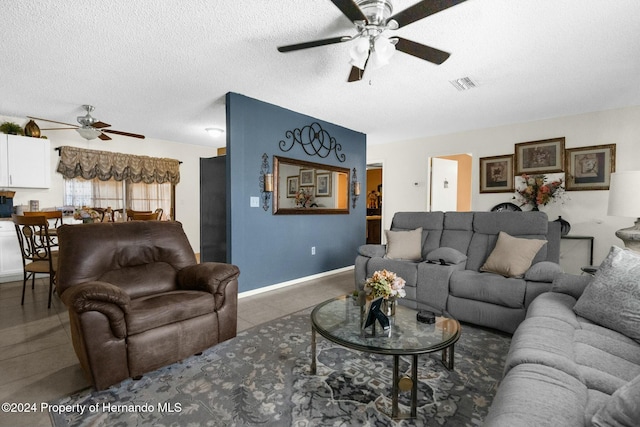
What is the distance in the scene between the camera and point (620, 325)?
160 cm

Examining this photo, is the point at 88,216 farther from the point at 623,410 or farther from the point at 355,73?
the point at 623,410

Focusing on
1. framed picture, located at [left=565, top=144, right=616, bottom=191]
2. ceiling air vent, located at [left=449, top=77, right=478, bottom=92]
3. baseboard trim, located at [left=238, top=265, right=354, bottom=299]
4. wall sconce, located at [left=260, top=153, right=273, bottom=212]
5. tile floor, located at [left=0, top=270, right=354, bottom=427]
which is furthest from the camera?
framed picture, located at [left=565, top=144, right=616, bottom=191]

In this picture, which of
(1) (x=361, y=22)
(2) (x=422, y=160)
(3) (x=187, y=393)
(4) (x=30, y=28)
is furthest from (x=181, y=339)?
(2) (x=422, y=160)

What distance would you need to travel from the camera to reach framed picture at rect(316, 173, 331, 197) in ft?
15.5

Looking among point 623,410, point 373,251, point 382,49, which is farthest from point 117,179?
point 623,410

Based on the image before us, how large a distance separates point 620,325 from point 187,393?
2375mm

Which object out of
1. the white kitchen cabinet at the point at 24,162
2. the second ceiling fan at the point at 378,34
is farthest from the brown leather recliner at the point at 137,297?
the white kitchen cabinet at the point at 24,162

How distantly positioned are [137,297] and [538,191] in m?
5.20

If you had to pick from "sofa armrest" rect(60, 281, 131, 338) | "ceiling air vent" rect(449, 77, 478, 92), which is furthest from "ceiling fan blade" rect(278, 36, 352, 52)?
"sofa armrest" rect(60, 281, 131, 338)

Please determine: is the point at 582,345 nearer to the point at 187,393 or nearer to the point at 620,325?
the point at 620,325

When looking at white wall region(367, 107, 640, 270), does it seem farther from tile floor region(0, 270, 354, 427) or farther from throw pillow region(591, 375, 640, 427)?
throw pillow region(591, 375, 640, 427)

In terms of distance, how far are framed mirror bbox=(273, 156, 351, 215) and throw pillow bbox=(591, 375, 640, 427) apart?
3586 millimetres

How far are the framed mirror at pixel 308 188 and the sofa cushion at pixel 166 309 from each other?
1.99 m

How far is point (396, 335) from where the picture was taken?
1793 mm
